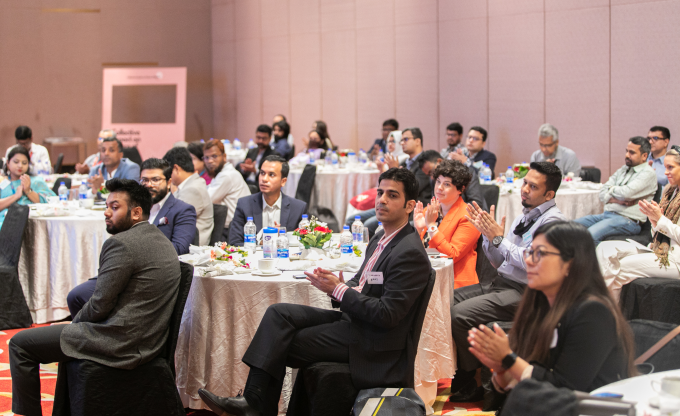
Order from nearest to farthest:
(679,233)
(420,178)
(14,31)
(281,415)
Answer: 1. (281,415)
2. (679,233)
3. (420,178)
4. (14,31)

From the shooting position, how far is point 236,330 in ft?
11.1

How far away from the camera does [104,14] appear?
39.7ft

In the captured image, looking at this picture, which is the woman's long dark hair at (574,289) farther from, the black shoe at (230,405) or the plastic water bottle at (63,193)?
the plastic water bottle at (63,193)

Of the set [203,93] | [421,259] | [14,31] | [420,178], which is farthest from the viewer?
[203,93]

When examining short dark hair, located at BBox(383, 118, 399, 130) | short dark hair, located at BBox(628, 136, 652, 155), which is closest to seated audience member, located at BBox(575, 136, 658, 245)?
short dark hair, located at BBox(628, 136, 652, 155)

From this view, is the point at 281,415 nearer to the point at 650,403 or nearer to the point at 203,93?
the point at 650,403

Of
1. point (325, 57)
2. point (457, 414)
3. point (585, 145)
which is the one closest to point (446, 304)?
point (457, 414)

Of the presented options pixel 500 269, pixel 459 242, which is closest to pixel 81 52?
pixel 459 242

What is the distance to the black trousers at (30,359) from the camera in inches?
118

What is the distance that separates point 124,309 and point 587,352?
198 cm

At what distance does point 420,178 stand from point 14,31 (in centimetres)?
879

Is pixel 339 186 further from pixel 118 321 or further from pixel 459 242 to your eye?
pixel 118 321

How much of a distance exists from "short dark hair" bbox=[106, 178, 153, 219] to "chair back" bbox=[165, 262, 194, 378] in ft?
1.25

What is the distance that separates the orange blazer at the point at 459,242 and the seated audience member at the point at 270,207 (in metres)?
1.10
